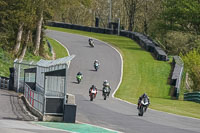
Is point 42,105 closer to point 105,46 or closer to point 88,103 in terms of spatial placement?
point 88,103

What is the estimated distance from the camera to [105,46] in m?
62.0

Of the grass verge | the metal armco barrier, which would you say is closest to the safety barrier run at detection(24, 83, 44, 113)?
the grass verge

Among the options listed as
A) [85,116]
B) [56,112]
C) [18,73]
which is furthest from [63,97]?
[18,73]

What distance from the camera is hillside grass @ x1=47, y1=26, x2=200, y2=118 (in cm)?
3469

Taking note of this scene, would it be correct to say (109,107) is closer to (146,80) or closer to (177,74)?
(177,74)

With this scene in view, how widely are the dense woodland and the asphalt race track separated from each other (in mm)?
5190

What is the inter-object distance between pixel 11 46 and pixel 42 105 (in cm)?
2940

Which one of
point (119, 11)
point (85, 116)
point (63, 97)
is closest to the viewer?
point (63, 97)

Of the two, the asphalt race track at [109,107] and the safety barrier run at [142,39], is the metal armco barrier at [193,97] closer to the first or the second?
the asphalt race track at [109,107]

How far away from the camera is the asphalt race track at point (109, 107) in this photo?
2273cm

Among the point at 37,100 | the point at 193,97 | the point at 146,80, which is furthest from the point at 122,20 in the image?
the point at 37,100

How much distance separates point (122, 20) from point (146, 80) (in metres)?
62.3

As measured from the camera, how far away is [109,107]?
30.8 meters

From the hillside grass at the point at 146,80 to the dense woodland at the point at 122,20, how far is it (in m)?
2.70
